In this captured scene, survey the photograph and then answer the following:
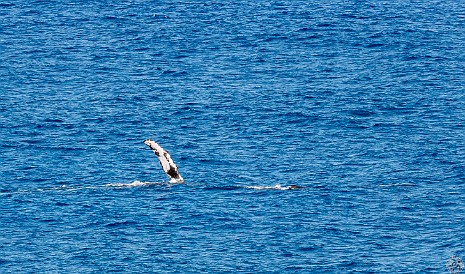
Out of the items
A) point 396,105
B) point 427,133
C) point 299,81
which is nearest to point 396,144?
point 427,133

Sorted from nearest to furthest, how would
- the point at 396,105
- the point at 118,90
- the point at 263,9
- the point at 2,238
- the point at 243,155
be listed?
the point at 2,238 < the point at 243,155 < the point at 396,105 < the point at 118,90 < the point at 263,9

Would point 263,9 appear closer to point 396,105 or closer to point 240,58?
point 240,58

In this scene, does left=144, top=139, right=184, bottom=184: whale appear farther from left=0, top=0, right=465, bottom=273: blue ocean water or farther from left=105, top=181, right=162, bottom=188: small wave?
left=105, top=181, right=162, bottom=188: small wave

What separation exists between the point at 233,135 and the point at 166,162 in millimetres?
16952

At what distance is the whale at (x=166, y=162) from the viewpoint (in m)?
75.0

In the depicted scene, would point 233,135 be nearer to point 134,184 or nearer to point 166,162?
point 134,184

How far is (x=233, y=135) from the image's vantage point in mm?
93188

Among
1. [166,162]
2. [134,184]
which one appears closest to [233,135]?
[134,184]

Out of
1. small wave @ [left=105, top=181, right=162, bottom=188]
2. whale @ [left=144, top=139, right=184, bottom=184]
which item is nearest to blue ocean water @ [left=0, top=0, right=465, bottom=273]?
small wave @ [left=105, top=181, right=162, bottom=188]

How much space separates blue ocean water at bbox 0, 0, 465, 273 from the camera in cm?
6900

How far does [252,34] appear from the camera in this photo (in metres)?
127

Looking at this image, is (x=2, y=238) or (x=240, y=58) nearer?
(x=2, y=238)

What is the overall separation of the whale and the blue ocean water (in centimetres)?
69

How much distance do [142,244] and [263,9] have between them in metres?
71.5
